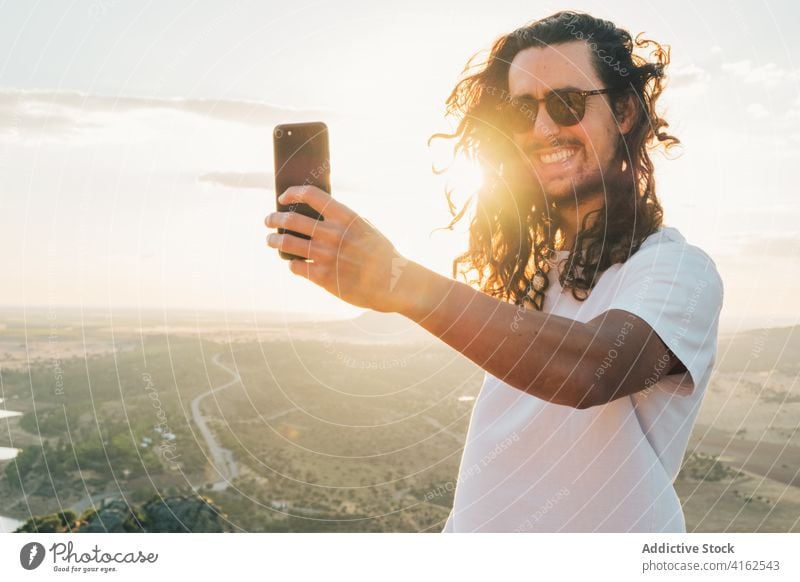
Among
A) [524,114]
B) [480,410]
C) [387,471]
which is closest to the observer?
[480,410]

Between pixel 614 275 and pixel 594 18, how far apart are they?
137cm

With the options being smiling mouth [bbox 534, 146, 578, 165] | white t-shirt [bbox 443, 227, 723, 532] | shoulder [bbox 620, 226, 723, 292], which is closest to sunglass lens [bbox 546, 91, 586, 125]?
smiling mouth [bbox 534, 146, 578, 165]

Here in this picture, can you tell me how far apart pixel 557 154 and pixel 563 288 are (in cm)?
60

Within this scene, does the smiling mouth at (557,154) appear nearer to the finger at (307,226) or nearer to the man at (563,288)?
the man at (563,288)

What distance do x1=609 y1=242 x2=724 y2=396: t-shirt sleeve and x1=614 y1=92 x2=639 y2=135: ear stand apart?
110 centimetres

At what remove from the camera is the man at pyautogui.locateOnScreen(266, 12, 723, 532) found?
183cm

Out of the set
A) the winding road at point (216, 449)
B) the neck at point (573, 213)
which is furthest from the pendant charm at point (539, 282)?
the winding road at point (216, 449)

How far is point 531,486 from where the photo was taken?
256cm

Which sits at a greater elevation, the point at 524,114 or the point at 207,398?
the point at 524,114

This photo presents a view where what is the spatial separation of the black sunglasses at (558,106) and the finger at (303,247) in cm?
145

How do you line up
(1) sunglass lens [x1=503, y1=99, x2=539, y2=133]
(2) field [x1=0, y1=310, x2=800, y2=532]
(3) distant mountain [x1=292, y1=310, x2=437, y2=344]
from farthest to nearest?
(2) field [x1=0, y1=310, x2=800, y2=532]
(3) distant mountain [x1=292, y1=310, x2=437, y2=344]
(1) sunglass lens [x1=503, y1=99, x2=539, y2=133]

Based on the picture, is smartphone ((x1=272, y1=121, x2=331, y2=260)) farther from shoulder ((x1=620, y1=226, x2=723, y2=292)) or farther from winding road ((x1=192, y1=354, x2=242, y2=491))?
winding road ((x1=192, y1=354, x2=242, y2=491))
